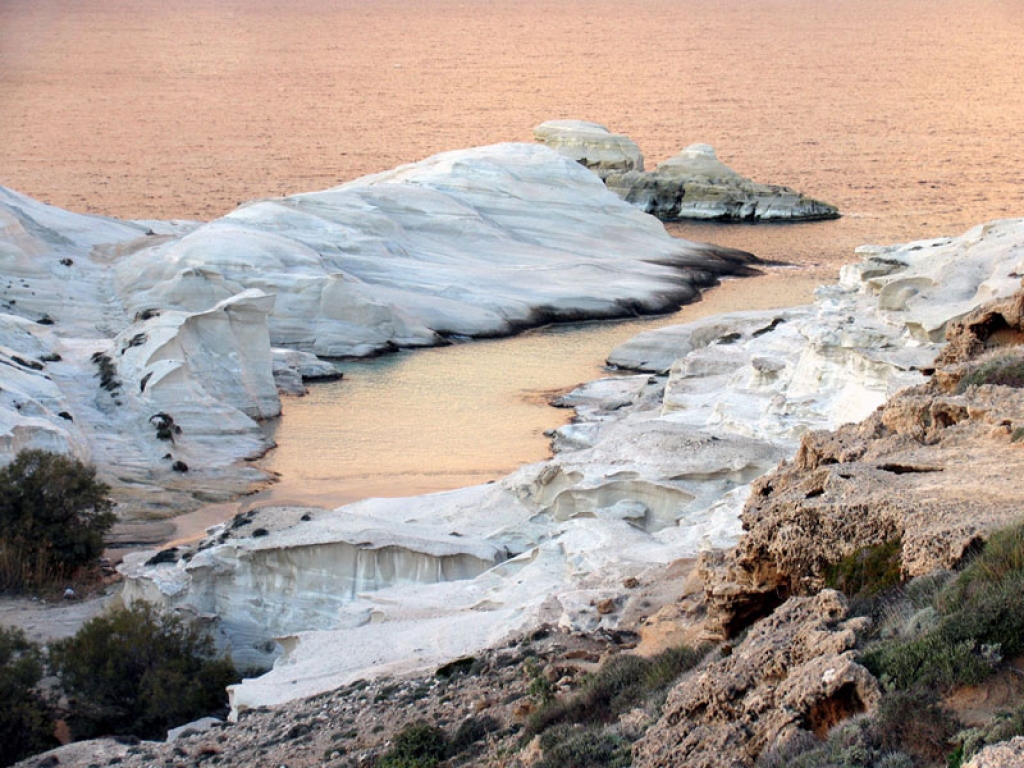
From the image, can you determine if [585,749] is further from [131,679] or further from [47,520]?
[47,520]

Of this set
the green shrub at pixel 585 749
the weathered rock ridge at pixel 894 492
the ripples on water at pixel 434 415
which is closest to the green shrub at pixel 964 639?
the weathered rock ridge at pixel 894 492

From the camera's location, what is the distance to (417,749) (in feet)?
34.8

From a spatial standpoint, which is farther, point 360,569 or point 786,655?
point 360,569

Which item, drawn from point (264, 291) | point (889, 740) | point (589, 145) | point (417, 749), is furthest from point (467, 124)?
point (889, 740)

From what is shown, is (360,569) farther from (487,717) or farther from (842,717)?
(842,717)

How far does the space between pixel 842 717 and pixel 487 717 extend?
455 cm

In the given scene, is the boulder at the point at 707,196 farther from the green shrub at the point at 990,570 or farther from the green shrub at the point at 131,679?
the green shrub at the point at 990,570

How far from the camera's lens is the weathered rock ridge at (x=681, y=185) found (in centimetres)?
7025

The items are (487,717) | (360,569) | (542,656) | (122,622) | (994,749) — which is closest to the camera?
(994,749)

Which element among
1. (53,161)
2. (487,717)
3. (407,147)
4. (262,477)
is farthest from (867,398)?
(407,147)

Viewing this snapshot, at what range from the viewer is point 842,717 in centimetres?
689

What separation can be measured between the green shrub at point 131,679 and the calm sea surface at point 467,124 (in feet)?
36.1

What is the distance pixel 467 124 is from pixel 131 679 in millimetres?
93709

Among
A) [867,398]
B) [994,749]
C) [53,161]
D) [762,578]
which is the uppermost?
[994,749]
